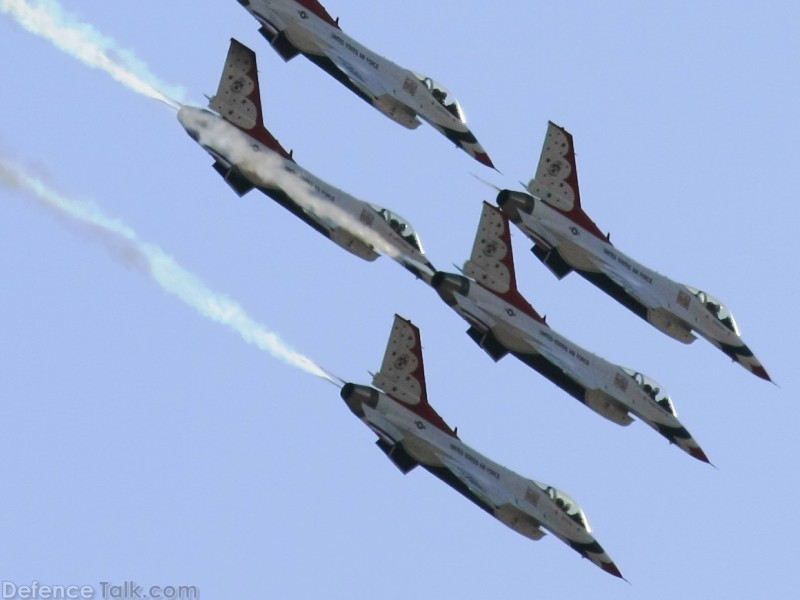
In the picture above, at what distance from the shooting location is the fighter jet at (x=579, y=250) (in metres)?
83.4

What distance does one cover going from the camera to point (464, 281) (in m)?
81.6

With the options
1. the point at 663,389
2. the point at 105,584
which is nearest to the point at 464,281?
the point at 663,389

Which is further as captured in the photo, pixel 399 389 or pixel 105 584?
pixel 399 389

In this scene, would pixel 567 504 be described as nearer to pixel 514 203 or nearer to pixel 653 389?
pixel 653 389

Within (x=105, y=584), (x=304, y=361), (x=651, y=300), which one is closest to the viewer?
(x=105, y=584)

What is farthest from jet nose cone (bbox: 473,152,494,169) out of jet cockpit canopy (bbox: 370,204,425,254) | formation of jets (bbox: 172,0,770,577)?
jet cockpit canopy (bbox: 370,204,425,254)

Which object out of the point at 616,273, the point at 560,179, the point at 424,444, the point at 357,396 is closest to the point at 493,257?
the point at 560,179

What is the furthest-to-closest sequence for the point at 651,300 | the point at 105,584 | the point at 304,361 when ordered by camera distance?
the point at 651,300
the point at 304,361
the point at 105,584

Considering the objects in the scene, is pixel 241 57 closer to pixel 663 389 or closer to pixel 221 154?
pixel 221 154

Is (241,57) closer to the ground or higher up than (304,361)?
higher up

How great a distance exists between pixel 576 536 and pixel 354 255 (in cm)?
1099

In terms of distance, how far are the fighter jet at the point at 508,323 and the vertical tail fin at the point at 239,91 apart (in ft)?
24.4

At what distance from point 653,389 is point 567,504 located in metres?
4.82

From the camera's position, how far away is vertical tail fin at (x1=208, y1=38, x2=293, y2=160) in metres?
80.6
